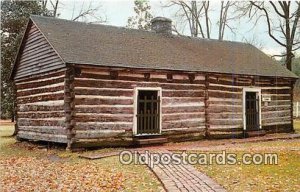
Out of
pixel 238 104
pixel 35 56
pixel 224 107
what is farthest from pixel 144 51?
pixel 238 104

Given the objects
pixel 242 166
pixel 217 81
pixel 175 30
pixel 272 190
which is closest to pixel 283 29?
pixel 175 30

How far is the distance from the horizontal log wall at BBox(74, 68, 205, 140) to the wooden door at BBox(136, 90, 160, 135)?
33 centimetres

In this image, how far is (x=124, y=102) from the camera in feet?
51.1

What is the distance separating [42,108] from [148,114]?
4.60 m

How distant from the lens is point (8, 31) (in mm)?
24688

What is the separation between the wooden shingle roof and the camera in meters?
15.5

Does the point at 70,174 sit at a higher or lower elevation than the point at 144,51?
lower

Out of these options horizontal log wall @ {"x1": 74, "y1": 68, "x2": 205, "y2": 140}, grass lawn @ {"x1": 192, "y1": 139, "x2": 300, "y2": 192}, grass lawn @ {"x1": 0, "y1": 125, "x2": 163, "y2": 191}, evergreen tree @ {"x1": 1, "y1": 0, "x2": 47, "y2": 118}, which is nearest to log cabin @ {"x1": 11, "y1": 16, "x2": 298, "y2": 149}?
horizontal log wall @ {"x1": 74, "y1": 68, "x2": 205, "y2": 140}

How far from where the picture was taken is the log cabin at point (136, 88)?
14852mm

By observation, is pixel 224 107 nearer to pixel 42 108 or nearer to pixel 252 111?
pixel 252 111

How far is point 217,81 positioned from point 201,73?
1.19m

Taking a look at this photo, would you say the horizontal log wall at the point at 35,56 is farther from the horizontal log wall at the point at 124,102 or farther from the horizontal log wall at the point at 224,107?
the horizontal log wall at the point at 224,107

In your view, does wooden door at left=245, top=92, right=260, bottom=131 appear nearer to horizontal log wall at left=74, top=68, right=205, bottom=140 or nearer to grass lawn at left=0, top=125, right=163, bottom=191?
horizontal log wall at left=74, top=68, right=205, bottom=140

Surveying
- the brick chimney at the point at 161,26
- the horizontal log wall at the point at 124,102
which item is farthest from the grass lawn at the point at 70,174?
the brick chimney at the point at 161,26
